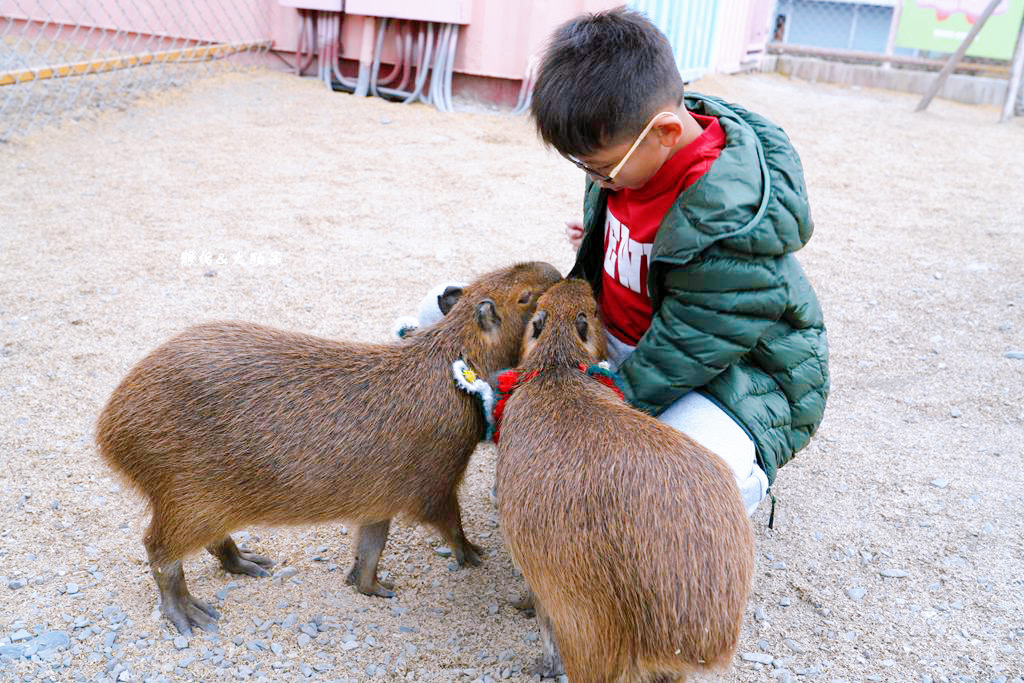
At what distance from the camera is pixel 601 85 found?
2.05 meters

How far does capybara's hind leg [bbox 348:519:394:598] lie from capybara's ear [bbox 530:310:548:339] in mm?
640

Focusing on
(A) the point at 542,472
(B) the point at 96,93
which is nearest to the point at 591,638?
(A) the point at 542,472

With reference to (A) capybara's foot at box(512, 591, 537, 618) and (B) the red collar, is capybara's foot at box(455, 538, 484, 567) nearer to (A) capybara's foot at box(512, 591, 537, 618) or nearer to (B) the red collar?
(A) capybara's foot at box(512, 591, 537, 618)

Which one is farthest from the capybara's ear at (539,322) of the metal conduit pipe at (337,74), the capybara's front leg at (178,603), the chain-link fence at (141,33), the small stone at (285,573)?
the chain-link fence at (141,33)

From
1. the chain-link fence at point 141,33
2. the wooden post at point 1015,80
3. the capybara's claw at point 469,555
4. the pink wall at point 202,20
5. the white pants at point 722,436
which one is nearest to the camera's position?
the white pants at point 722,436

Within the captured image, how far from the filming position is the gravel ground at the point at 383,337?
2219 mm

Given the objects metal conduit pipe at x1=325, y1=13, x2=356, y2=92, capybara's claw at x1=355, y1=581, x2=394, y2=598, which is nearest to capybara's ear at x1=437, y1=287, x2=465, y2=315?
capybara's claw at x1=355, y1=581, x2=394, y2=598

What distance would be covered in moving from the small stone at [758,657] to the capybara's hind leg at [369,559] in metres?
0.91

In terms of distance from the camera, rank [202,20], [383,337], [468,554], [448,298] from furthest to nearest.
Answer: [202,20], [383,337], [448,298], [468,554]

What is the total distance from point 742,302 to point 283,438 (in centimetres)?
114

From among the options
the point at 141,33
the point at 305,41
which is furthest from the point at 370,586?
the point at 141,33

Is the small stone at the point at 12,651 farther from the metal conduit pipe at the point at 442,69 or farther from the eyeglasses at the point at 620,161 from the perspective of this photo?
the metal conduit pipe at the point at 442,69

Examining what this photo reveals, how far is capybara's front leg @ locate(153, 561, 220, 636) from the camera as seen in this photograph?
2.18 metres

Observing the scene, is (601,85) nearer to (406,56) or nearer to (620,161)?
(620,161)
